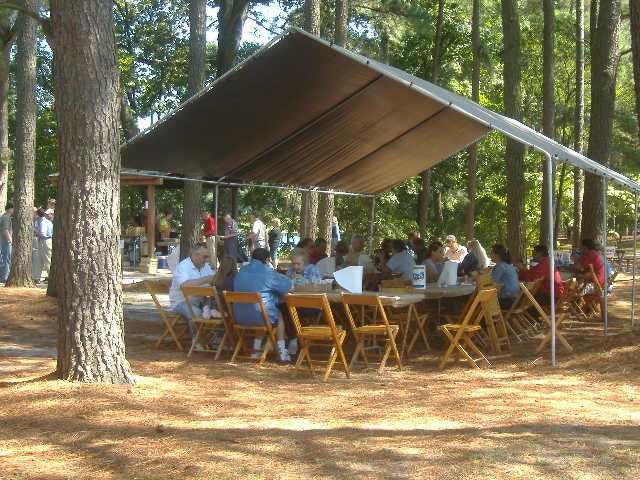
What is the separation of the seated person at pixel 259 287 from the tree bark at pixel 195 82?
270 inches

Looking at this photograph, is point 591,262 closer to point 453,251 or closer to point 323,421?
point 453,251

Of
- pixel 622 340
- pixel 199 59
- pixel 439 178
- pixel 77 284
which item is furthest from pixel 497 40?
pixel 77 284

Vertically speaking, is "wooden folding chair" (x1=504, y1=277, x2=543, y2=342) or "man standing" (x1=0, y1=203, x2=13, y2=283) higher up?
"man standing" (x1=0, y1=203, x2=13, y2=283)

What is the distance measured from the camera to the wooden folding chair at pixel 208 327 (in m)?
7.90

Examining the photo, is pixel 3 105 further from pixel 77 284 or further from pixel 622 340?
pixel 622 340

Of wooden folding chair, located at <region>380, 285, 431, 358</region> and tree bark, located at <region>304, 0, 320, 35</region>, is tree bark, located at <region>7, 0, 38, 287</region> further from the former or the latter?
wooden folding chair, located at <region>380, 285, 431, 358</region>

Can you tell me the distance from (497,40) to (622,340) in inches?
779

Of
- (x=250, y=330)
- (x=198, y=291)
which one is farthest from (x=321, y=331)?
(x=198, y=291)

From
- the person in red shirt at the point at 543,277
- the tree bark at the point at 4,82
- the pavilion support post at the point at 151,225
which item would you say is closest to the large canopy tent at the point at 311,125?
the person in red shirt at the point at 543,277

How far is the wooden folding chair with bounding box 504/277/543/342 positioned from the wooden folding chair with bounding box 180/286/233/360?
327 centimetres

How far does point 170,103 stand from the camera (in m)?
33.2

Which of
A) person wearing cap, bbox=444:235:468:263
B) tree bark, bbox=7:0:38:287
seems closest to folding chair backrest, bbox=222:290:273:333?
→ person wearing cap, bbox=444:235:468:263

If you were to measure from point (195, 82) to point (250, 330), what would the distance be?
7.81 m

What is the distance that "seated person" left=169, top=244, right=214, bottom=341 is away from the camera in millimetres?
8422
